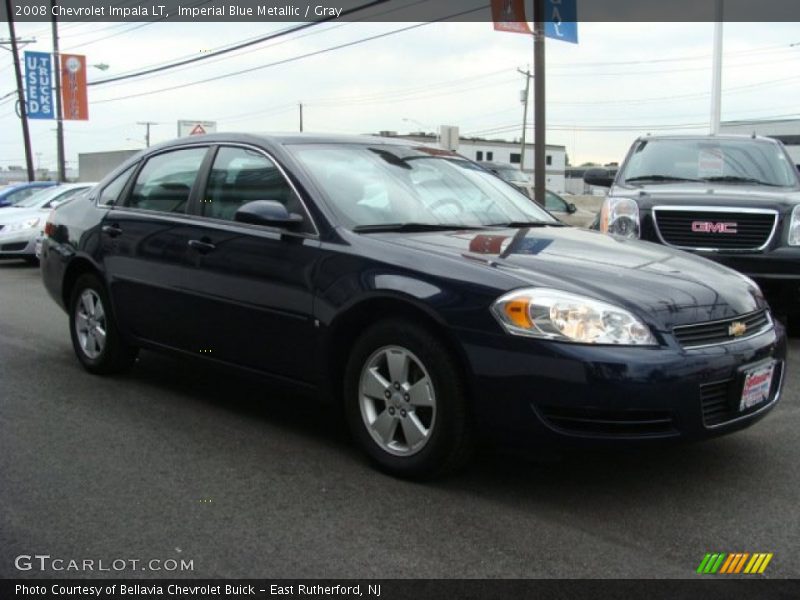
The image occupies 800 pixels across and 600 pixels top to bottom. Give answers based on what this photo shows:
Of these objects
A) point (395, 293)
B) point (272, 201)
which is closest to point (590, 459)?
point (395, 293)

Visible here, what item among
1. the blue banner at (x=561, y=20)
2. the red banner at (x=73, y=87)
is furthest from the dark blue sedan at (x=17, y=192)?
the red banner at (x=73, y=87)

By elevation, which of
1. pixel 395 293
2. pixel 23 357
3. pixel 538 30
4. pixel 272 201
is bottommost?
pixel 23 357

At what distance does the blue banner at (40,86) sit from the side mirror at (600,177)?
88.3ft

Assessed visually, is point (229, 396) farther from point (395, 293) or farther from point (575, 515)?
point (575, 515)

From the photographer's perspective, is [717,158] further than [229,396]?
Yes

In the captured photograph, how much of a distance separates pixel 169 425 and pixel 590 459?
7.36ft

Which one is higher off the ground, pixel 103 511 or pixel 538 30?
pixel 538 30

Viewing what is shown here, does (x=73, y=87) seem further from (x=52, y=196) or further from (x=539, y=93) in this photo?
(x=539, y=93)

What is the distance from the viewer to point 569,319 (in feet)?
11.1

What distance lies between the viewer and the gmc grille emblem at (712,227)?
7.00 m

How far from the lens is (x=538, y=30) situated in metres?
12.7

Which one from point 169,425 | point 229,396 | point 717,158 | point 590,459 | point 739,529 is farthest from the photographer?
point 717,158

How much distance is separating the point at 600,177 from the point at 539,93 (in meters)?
5.21
